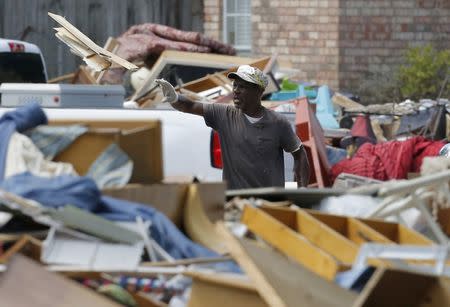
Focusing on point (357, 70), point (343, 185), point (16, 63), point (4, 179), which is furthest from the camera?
point (357, 70)

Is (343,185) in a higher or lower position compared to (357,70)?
higher

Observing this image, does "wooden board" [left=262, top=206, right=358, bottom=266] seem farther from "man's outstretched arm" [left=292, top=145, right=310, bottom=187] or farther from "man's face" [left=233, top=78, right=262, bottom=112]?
"man's outstretched arm" [left=292, top=145, right=310, bottom=187]

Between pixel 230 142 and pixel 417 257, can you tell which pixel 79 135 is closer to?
pixel 417 257

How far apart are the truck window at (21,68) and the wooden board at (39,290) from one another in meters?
8.64

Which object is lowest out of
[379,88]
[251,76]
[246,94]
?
[379,88]

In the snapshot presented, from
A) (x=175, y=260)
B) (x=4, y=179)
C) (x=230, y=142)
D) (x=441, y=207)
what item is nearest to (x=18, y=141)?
(x=4, y=179)

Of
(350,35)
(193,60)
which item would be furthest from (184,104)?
(350,35)

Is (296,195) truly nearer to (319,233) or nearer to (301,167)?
(319,233)

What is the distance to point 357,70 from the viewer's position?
23.3 meters

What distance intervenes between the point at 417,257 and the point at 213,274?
0.77m

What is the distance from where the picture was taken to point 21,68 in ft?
46.7

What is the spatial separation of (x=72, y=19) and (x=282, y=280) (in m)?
19.1

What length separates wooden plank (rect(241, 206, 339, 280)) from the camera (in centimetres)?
552

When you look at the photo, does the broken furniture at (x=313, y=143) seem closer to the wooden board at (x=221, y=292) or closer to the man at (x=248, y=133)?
the man at (x=248, y=133)
